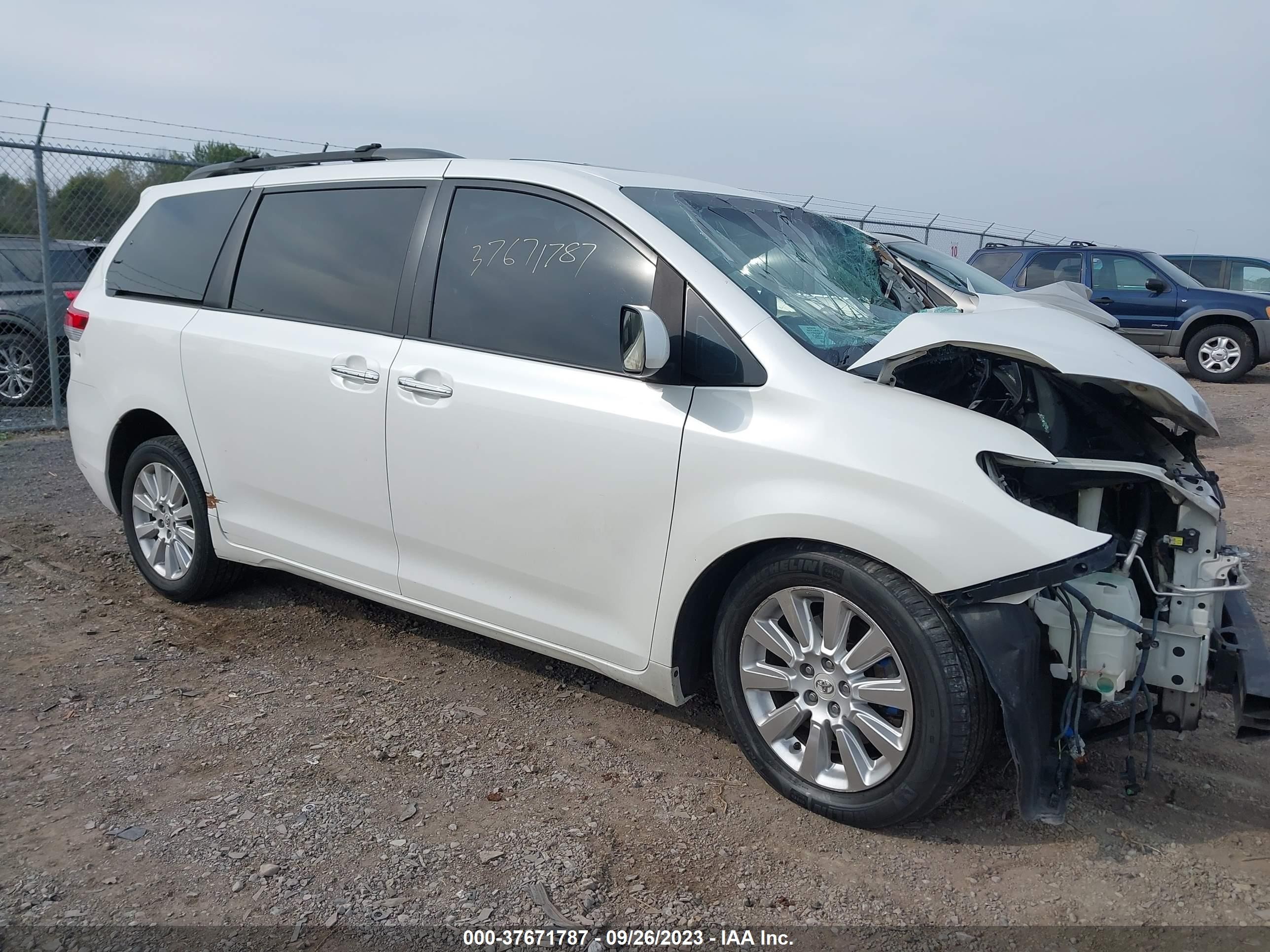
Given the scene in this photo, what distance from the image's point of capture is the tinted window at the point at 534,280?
10.4 ft

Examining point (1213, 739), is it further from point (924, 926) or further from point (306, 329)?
point (306, 329)

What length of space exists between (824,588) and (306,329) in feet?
7.46

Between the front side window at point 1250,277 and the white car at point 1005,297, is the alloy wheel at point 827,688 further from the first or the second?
the front side window at point 1250,277

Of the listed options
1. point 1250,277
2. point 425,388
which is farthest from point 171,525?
point 1250,277

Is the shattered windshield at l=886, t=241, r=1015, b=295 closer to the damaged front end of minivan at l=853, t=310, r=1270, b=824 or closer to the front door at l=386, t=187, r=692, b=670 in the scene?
the damaged front end of minivan at l=853, t=310, r=1270, b=824

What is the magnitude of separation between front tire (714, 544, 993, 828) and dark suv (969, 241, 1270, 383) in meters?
11.2

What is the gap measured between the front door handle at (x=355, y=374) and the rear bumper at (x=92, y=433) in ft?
5.39

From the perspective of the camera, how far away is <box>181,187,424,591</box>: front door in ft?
12.0

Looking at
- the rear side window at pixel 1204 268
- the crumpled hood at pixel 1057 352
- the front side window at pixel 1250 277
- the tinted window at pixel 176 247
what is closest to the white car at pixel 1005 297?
the crumpled hood at pixel 1057 352

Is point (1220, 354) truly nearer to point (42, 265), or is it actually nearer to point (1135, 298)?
point (1135, 298)

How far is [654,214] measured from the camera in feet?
10.5

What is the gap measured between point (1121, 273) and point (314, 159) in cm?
1203

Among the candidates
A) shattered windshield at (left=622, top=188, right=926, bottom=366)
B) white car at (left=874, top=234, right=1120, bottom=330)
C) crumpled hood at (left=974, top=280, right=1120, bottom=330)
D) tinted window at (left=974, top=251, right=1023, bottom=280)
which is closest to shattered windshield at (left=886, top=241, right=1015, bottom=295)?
white car at (left=874, top=234, right=1120, bottom=330)

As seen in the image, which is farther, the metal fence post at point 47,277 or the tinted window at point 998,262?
the tinted window at point 998,262
